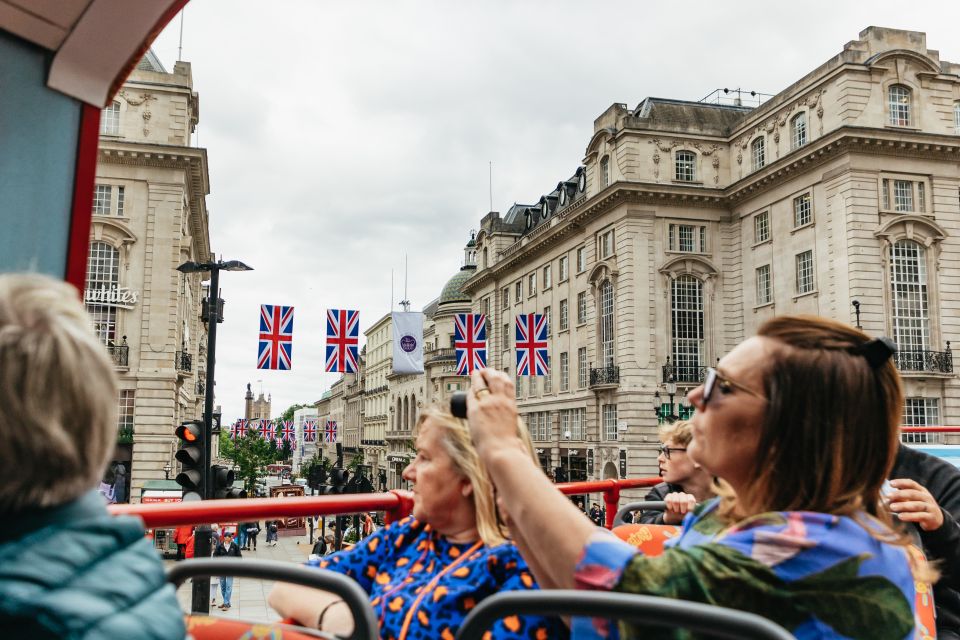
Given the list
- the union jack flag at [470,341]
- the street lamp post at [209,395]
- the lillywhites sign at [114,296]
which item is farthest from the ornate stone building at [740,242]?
the lillywhites sign at [114,296]

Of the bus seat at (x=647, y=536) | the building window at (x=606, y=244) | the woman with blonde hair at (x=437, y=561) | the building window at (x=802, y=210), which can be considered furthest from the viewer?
the building window at (x=606, y=244)

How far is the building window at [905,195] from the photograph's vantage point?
33.8 meters

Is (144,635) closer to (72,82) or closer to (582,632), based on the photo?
(582,632)

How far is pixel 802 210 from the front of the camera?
36688 mm

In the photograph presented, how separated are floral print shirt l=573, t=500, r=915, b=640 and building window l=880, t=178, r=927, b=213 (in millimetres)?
36232

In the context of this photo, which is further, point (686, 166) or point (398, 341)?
point (686, 166)

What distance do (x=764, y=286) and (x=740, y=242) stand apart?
326cm

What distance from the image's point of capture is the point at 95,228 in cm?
3616

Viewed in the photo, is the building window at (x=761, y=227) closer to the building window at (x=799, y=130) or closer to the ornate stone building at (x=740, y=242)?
the ornate stone building at (x=740, y=242)

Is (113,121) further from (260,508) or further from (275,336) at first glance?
(260,508)

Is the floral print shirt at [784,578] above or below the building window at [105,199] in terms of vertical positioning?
below

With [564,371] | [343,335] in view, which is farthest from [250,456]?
[343,335]

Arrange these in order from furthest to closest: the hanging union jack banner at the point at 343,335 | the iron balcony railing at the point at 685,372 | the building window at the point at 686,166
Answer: the building window at the point at 686,166 → the iron balcony railing at the point at 685,372 → the hanging union jack banner at the point at 343,335

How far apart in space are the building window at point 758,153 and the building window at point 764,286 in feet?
17.3
